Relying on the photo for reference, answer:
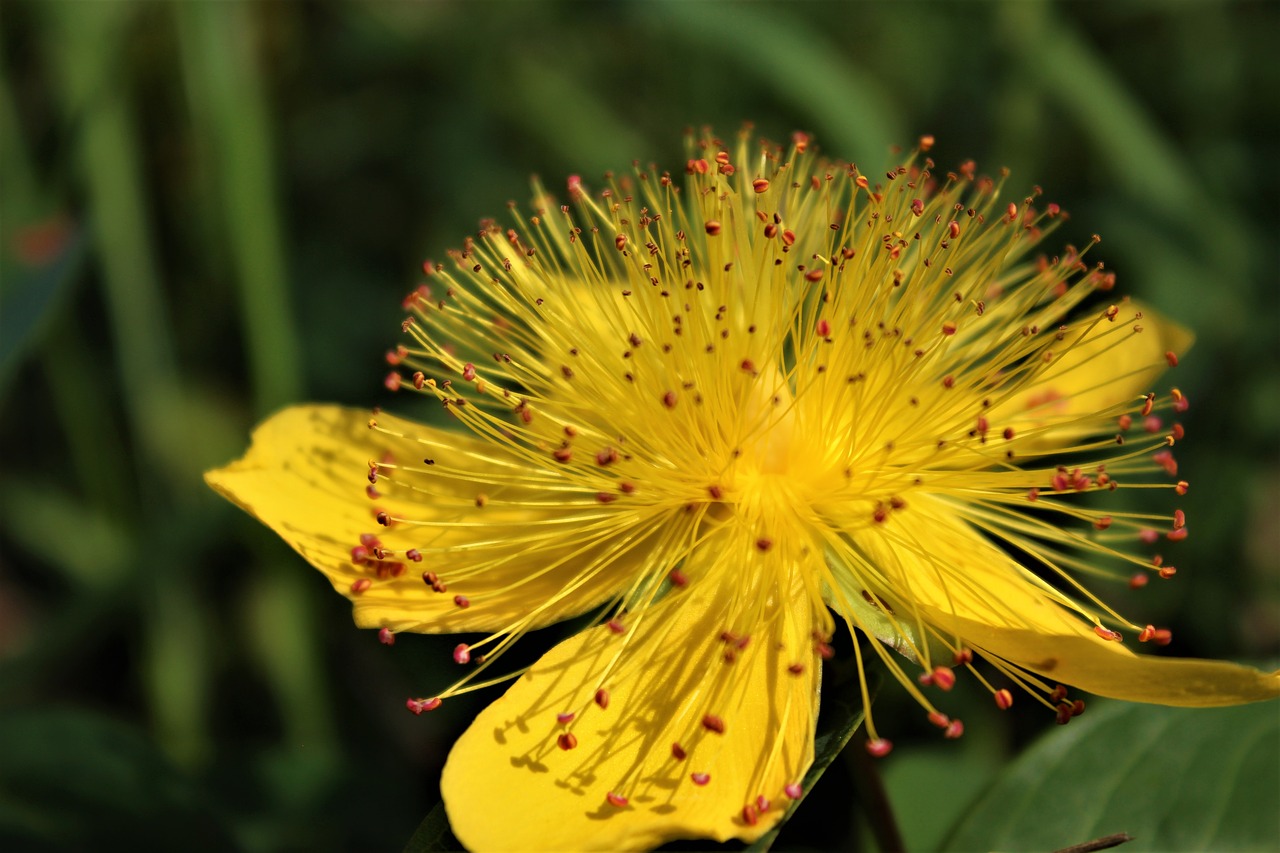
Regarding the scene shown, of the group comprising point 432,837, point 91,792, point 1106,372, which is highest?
point 1106,372

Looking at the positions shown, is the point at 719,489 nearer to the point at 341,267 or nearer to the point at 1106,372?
the point at 1106,372

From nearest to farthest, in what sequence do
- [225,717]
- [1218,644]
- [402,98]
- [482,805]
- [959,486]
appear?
[482,805]
[959,486]
[1218,644]
[225,717]
[402,98]

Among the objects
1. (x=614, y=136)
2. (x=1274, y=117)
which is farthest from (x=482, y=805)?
(x=1274, y=117)

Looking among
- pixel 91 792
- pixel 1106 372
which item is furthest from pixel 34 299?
pixel 1106 372

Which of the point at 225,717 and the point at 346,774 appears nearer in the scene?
the point at 346,774

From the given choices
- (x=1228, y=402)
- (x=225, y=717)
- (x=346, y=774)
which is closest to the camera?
(x=346, y=774)

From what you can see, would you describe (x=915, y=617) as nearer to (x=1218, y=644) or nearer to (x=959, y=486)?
(x=959, y=486)

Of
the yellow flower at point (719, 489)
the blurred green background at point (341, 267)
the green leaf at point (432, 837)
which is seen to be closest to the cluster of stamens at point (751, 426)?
the yellow flower at point (719, 489)
